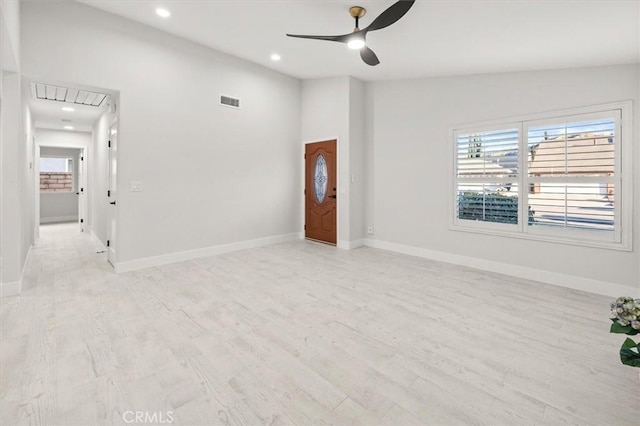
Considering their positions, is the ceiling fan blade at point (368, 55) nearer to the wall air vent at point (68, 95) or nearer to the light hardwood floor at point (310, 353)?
the light hardwood floor at point (310, 353)

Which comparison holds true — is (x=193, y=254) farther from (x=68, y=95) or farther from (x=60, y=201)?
(x=60, y=201)

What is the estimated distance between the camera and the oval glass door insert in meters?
6.07

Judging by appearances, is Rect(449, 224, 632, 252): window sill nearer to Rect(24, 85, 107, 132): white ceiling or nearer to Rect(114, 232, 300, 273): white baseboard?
Rect(114, 232, 300, 273): white baseboard

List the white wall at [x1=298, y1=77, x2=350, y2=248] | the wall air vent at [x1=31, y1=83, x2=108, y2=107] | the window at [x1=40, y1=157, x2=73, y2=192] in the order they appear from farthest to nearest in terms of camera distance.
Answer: the window at [x1=40, y1=157, x2=73, y2=192] < the white wall at [x1=298, y1=77, x2=350, y2=248] < the wall air vent at [x1=31, y1=83, x2=108, y2=107]

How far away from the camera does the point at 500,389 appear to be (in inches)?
71.4

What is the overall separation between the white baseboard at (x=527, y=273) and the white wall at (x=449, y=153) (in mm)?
22

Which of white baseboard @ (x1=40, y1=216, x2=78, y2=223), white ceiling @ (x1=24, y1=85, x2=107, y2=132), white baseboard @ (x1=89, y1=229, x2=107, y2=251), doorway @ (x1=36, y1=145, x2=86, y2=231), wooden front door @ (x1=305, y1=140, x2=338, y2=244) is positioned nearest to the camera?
white ceiling @ (x1=24, y1=85, x2=107, y2=132)

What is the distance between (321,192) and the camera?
20.2 feet

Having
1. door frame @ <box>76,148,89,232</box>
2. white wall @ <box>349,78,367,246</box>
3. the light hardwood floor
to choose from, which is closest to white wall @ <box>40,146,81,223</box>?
door frame @ <box>76,148,89,232</box>

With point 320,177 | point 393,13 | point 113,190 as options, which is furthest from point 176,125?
point 393,13

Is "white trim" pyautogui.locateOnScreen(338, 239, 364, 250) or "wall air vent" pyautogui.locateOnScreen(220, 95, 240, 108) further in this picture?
"white trim" pyautogui.locateOnScreen(338, 239, 364, 250)

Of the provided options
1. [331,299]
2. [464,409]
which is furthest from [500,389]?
[331,299]

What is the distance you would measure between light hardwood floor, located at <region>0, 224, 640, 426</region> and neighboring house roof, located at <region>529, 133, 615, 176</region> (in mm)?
1441

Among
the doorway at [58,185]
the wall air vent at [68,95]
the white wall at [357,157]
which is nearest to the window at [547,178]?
the white wall at [357,157]
